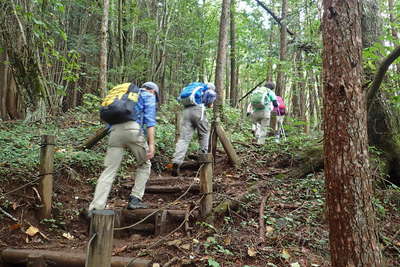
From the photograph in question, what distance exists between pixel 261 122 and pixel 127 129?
17.2ft

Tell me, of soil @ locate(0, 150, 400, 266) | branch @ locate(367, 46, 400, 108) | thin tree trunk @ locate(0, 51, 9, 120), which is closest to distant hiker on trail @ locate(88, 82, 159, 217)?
soil @ locate(0, 150, 400, 266)

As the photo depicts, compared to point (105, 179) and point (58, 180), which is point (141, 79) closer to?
point (58, 180)

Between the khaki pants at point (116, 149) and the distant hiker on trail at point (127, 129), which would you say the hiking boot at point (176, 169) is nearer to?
the distant hiker on trail at point (127, 129)

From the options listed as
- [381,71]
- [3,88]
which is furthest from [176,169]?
[3,88]

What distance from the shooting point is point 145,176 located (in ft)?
16.0

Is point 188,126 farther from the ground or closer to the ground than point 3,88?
closer to the ground

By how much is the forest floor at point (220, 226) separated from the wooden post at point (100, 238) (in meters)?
1.49

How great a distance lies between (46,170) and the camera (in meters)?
4.40

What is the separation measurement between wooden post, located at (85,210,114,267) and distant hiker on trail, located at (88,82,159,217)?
2187 millimetres

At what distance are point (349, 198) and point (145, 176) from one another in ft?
10.0

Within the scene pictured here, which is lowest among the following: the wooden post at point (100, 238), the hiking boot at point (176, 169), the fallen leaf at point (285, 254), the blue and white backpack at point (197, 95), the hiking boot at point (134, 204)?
the fallen leaf at point (285, 254)

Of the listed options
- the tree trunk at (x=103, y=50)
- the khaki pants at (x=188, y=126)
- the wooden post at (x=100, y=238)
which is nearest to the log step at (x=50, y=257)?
the wooden post at (x=100, y=238)

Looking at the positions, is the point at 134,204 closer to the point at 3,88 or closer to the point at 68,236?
the point at 68,236

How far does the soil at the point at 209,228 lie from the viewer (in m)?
3.74
